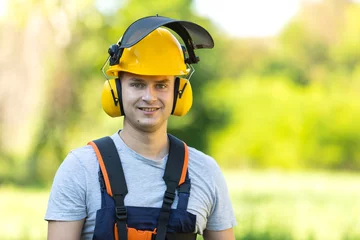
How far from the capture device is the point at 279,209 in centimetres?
1088

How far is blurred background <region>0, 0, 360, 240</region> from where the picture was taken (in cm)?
1190

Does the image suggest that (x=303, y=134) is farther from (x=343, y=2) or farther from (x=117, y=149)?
(x=117, y=149)

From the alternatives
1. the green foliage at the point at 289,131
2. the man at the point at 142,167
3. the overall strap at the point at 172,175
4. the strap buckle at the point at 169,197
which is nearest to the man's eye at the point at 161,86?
the man at the point at 142,167

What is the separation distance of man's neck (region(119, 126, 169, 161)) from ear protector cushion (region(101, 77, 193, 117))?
0.09 meters

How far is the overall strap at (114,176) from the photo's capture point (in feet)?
10.1

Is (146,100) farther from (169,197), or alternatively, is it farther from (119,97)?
(169,197)

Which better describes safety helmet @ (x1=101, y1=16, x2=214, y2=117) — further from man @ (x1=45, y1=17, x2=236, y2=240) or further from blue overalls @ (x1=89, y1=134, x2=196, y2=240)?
blue overalls @ (x1=89, y1=134, x2=196, y2=240)

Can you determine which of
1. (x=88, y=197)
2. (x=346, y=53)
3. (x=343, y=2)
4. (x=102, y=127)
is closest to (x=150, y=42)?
(x=88, y=197)

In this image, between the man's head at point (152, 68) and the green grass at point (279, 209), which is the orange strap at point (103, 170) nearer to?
the man's head at point (152, 68)

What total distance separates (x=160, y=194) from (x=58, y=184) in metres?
0.41

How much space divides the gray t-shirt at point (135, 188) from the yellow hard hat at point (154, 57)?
12.6 inches

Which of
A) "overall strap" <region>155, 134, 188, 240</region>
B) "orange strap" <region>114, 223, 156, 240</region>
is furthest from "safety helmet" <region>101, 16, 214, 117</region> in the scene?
"orange strap" <region>114, 223, 156, 240</region>

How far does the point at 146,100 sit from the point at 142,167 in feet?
0.93

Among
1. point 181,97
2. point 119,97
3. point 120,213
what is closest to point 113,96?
point 119,97
